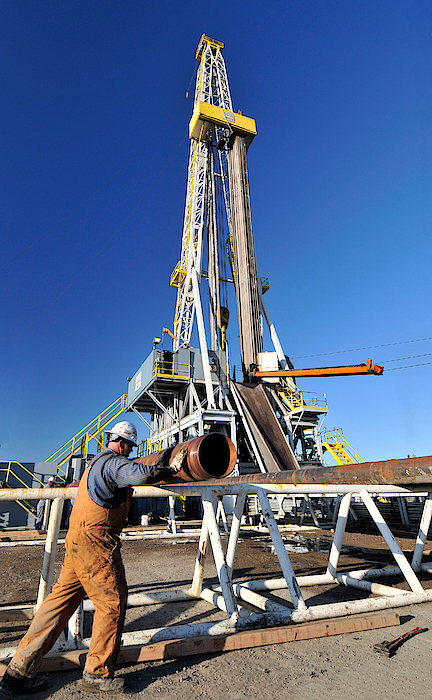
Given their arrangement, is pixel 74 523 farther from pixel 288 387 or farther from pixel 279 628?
pixel 288 387

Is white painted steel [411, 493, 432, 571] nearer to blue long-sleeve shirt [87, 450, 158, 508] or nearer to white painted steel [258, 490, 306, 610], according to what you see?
white painted steel [258, 490, 306, 610]

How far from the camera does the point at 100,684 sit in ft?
7.32

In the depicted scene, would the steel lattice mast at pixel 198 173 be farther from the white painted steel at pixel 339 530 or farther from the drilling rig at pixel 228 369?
the white painted steel at pixel 339 530

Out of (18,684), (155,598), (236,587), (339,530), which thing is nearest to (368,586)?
(339,530)

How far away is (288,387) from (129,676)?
15070mm

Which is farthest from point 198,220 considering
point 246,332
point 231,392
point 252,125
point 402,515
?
point 402,515

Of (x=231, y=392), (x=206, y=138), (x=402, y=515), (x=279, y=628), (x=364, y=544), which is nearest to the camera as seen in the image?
(x=279, y=628)

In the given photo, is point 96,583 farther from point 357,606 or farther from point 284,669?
point 357,606

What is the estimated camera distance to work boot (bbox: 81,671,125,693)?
7.29 ft

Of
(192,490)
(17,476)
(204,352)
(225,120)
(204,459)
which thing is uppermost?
(225,120)

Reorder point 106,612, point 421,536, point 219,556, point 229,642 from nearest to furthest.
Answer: point 106,612, point 229,642, point 219,556, point 421,536

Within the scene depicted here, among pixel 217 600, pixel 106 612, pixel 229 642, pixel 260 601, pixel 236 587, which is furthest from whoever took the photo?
pixel 236 587

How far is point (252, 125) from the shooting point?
19.1 metres

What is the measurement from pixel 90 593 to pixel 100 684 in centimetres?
46
